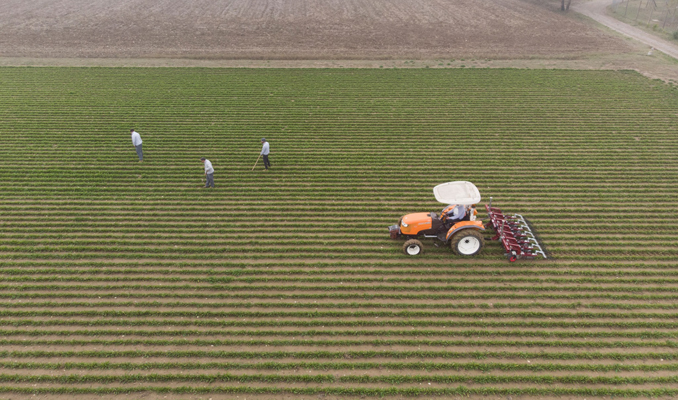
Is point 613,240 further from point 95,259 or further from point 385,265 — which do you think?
point 95,259

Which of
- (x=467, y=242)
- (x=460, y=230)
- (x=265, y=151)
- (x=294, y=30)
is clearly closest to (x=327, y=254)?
(x=460, y=230)

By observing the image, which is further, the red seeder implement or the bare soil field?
the bare soil field

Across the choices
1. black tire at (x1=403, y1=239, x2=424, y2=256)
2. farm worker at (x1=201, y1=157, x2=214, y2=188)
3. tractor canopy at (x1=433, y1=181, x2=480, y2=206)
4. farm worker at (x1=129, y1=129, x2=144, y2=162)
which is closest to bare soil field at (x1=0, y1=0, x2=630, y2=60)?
farm worker at (x1=129, y1=129, x2=144, y2=162)

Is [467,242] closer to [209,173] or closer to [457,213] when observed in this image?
[457,213]

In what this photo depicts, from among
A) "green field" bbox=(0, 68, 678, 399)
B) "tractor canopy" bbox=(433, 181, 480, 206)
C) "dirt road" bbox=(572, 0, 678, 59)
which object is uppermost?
"dirt road" bbox=(572, 0, 678, 59)

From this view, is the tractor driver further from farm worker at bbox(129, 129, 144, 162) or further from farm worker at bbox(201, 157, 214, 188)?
farm worker at bbox(129, 129, 144, 162)

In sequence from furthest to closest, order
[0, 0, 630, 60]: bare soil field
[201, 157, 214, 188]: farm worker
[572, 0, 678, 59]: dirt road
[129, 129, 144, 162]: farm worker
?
1. [572, 0, 678, 59]: dirt road
2. [0, 0, 630, 60]: bare soil field
3. [129, 129, 144, 162]: farm worker
4. [201, 157, 214, 188]: farm worker

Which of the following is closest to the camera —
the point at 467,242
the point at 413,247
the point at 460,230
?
the point at 460,230

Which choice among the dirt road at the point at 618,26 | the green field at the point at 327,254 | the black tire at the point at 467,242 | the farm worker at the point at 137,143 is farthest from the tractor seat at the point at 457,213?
the dirt road at the point at 618,26
